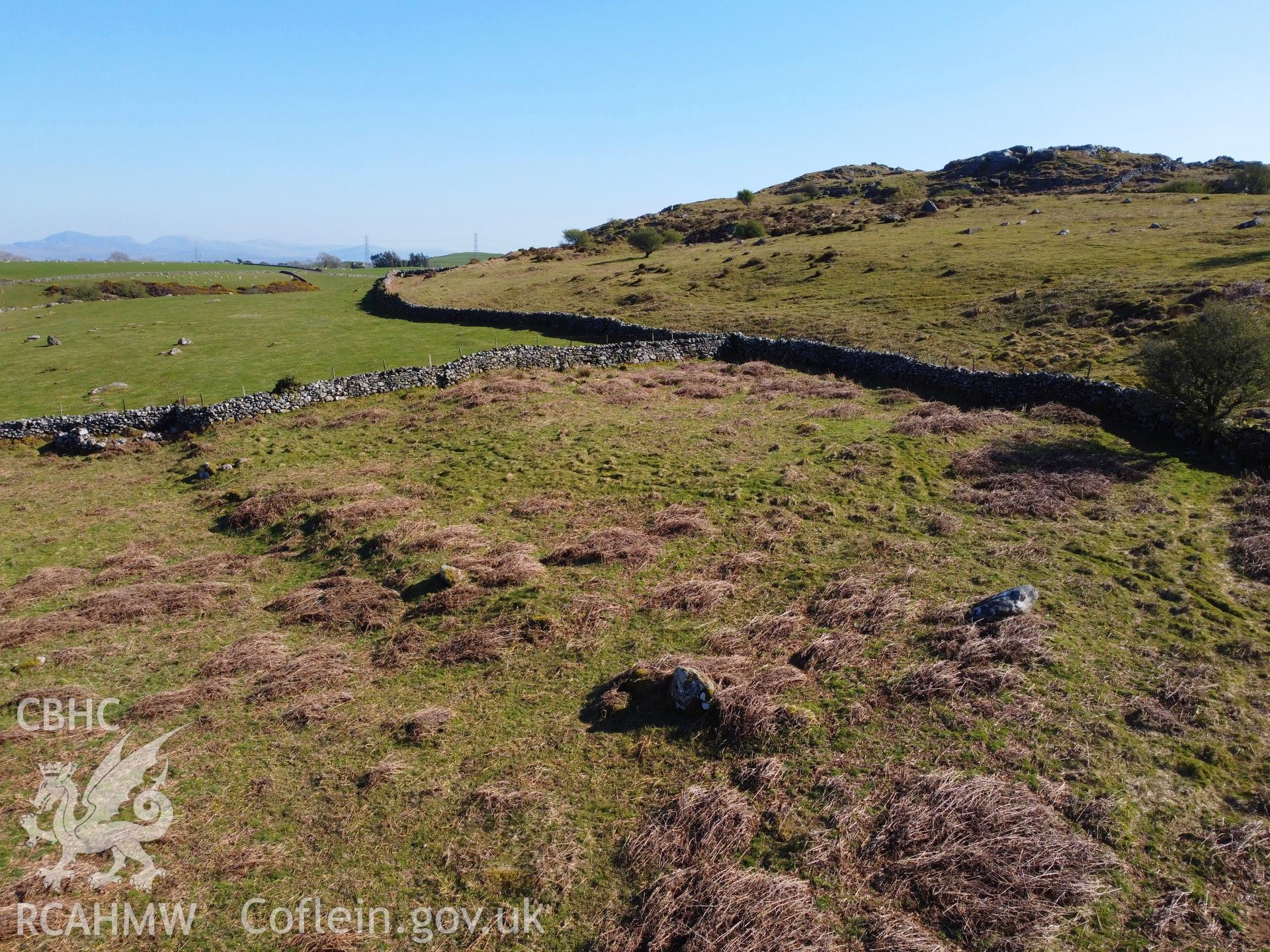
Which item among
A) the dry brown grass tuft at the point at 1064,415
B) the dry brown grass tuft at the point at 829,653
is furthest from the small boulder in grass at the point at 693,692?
the dry brown grass tuft at the point at 1064,415

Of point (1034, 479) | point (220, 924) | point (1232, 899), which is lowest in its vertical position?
point (220, 924)

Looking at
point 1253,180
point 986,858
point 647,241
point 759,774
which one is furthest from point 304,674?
point 1253,180

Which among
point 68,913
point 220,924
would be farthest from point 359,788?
point 68,913

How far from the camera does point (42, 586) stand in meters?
17.8

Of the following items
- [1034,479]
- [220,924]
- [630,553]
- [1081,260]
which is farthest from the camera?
[1081,260]

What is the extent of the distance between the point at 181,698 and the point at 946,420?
25648 mm

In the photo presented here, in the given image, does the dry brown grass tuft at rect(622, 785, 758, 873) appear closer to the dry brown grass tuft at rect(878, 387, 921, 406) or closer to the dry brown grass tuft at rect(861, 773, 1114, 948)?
the dry brown grass tuft at rect(861, 773, 1114, 948)

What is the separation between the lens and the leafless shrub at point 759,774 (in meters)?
9.84

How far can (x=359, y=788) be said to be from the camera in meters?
10.6

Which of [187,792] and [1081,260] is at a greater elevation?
[1081,260]

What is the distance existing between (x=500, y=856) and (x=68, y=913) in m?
5.68

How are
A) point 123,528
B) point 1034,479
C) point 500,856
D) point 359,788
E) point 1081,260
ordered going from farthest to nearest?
point 1081,260, point 123,528, point 1034,479, point 359,788, point 500,856

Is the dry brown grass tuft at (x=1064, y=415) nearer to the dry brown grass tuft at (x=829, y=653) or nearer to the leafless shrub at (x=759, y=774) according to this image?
the dry brown grass tuft at (x=829, y=653)

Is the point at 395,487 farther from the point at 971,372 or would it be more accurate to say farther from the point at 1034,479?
the point at 971,372
